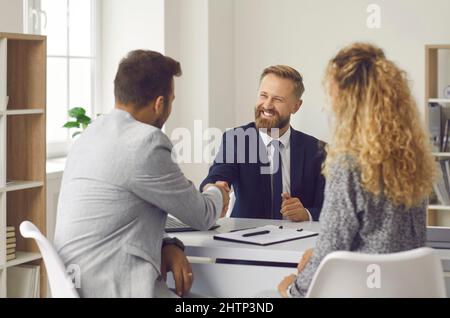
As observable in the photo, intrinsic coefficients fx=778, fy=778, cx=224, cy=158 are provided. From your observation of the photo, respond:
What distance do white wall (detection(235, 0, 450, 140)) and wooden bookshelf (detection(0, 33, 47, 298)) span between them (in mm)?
2212

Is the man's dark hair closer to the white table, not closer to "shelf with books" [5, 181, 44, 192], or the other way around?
the white table

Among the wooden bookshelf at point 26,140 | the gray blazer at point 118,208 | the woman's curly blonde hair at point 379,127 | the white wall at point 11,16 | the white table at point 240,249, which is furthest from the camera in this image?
the white wall at point 11,16

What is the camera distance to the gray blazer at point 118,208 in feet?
7.45

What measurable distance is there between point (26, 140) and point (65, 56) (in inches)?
49.8

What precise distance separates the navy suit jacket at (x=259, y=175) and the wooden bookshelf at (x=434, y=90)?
63.4 inches

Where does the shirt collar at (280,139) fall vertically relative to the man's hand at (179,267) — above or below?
above

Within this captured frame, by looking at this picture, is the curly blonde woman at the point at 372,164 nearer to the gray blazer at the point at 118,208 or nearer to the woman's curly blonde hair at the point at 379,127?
the woman's curly blonde hair at the point at 379,127

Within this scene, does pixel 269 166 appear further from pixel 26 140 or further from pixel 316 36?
pixel 316 36

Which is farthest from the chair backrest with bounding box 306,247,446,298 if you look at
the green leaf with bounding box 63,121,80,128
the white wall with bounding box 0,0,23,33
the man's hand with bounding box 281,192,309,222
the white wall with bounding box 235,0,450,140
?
the white wall with bounding box 235,0,450,140

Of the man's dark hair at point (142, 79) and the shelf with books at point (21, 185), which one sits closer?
the man's dark hair at point (142, 79)

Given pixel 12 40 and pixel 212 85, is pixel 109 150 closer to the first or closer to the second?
pixel 12 40

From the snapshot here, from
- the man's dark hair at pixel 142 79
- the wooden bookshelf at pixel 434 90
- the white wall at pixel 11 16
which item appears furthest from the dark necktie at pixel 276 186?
the wooden bookshelf at pixel 434 90

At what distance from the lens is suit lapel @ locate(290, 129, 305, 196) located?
341 cm
